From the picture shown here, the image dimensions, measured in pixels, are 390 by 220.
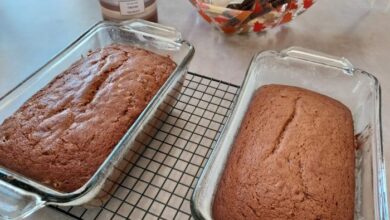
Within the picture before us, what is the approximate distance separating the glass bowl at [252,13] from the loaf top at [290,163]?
14.5 inches

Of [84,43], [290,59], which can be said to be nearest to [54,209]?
[84,43]

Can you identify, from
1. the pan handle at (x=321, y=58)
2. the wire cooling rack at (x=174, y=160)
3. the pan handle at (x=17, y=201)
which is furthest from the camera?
the pan handle at (x=321, y=58)

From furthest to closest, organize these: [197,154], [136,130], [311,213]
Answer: [197,154]
[136,130]
[311,213]

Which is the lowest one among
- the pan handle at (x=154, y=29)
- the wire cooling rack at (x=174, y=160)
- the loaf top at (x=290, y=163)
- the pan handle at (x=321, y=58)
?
the wire cooling rack at (x=174, y=160)

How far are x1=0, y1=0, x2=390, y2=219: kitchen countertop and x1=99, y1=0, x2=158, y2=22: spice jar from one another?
0.19 metres

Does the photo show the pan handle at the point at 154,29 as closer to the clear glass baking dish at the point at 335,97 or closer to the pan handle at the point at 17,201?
the clear glass baking dish at the point at 335,97

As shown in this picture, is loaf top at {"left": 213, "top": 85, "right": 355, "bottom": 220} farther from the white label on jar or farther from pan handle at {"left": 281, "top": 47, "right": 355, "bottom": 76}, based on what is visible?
the white label on jar

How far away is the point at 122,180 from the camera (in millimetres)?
750

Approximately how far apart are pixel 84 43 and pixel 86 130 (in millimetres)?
315

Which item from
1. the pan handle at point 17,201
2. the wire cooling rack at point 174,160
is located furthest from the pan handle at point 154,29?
the pan handle at point 17,201

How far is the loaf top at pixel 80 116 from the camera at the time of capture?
66 centimetres

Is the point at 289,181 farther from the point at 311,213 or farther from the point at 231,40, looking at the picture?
the point at 231,40

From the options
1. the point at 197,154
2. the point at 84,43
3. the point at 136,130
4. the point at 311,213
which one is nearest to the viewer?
the point at 311,213

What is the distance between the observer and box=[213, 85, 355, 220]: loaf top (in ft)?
2.00
